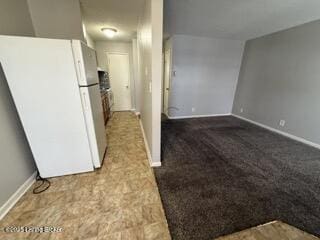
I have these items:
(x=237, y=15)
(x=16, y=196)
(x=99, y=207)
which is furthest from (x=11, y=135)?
(x=237, y=15)

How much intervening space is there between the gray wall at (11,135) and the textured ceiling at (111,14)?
94cm

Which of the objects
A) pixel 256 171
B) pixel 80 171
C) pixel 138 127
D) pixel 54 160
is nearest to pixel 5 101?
pixel 54 160

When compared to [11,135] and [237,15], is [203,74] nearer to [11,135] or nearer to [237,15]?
[237,15]

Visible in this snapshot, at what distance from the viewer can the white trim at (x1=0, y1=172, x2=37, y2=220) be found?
1.44m

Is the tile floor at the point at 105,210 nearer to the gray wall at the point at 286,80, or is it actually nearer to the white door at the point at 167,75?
the white door at the point at 167,75

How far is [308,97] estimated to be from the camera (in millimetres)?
2961

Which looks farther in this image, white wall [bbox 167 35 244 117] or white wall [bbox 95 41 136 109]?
white wall [bbox 95 41 136 109]

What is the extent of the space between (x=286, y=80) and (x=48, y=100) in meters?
4.67

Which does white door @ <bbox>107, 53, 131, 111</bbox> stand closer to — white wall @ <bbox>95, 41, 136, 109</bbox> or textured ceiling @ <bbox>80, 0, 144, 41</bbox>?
white wall @ <bbox>95, 41, 136, 109</bbox>

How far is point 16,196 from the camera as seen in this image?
1600 mm

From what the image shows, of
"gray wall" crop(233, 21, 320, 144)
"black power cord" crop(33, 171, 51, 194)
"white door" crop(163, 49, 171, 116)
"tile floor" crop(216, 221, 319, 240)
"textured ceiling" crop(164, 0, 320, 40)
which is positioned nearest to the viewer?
"tile floor" crop(216, 221, 319, 240)

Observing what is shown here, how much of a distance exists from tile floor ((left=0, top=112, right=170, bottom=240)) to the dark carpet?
192 mm

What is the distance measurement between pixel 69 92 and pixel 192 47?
12.0 feet

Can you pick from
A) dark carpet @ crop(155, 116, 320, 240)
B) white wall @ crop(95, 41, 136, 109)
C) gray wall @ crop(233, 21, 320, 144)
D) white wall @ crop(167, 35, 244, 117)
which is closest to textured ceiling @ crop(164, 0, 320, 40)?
gray wall @ crop(233, 21, 320, 144)
